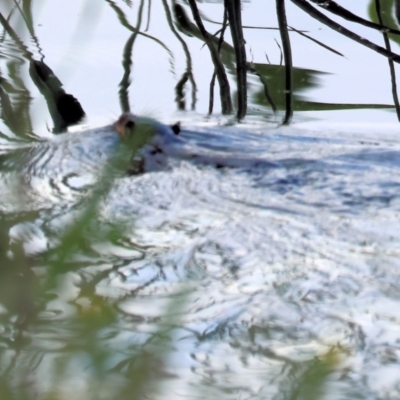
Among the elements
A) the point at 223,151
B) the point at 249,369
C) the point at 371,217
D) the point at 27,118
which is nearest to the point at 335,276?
the point at 371,217

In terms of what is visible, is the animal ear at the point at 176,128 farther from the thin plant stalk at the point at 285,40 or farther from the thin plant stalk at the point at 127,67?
the thin plant stalk at the point at 285,40

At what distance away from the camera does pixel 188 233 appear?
4.06 ft

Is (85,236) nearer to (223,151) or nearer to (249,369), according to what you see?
(249,369)

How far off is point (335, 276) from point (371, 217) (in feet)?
1.03

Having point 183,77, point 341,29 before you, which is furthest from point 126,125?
point 183,77

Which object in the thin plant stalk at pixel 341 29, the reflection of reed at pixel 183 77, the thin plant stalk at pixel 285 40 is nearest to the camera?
the thin plant stalk at pixel 341 29

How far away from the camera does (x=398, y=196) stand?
1484mm

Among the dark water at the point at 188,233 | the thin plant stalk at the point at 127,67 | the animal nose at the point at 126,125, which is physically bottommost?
the dark water at the point at 188,233

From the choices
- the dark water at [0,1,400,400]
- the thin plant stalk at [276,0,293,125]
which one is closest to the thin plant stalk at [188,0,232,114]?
the dark water at [0,1,400,400]

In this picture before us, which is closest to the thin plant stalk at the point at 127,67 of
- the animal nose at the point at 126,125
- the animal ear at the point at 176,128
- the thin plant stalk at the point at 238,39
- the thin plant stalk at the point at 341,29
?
Result: the animal ear at the point at 176,128

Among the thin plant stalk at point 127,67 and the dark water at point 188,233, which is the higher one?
the thin plant stalk at point 127,67

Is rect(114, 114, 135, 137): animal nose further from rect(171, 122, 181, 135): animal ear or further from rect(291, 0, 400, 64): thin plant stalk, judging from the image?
rect(171, 122, 181, 135): animal ear

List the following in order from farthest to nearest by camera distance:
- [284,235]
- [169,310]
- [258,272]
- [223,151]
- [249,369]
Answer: [223,151], [284,235], [258,272], [249,369], [169,310]

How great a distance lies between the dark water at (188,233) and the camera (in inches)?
14.8
